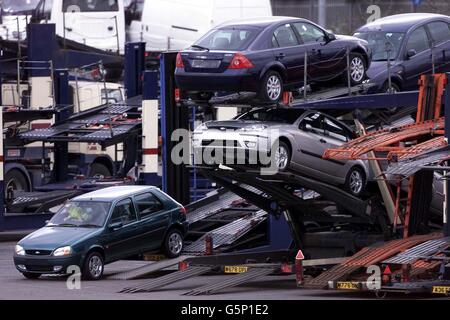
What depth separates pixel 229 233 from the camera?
22.1 m

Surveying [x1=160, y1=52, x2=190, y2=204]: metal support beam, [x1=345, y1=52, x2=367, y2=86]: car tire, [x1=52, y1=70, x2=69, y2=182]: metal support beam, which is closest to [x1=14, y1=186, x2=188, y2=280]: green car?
[x1=160, y1=52, x2=190, y2=204]: metal support beam

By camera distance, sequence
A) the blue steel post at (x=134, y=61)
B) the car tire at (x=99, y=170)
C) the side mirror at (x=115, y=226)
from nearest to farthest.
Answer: the side mirror at (x=115, y=226) → the blue steel post at (x=134, y=61) → the car tire at (x=99, y=170)

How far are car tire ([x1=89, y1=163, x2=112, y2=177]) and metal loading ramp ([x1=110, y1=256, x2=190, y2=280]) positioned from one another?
12.3 m

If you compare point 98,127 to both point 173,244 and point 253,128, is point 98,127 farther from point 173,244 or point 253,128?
point 253,128

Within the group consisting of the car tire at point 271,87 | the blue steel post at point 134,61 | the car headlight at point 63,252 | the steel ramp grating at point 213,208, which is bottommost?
the steel ramp grating at point 213,208

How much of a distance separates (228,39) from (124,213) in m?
3.60

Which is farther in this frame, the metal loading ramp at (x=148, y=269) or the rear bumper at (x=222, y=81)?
the metal loading ramp at (x=148, y=269)

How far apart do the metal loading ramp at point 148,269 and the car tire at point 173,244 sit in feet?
3.16

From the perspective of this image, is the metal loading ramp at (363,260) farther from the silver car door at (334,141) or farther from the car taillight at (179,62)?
the car taillight at (179,62)

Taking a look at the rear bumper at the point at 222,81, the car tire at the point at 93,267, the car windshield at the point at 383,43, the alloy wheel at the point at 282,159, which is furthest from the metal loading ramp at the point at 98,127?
the alloy wheel at the point at 282,159

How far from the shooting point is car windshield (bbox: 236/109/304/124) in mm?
19875

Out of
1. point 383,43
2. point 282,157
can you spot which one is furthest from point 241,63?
point 383,43

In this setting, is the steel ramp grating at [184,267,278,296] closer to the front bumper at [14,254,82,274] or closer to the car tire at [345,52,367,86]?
the front bumper at [14,254,82,274]

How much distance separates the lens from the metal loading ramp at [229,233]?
21859 mm
